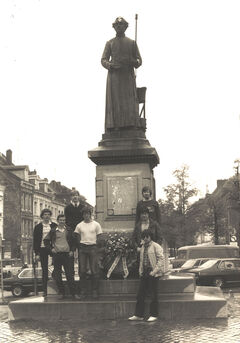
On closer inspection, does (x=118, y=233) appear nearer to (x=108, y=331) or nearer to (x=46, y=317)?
(x=46, y=317)

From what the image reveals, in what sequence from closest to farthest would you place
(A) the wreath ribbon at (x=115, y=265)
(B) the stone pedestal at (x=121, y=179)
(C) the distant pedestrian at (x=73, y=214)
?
(A) the wreath ribbon at (x=115, y=265) → (C) the distant pedestrian at (x=73, y=214) → (B) the stone pedestal at (x=121, y=179)

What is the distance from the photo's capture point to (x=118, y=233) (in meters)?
12.1

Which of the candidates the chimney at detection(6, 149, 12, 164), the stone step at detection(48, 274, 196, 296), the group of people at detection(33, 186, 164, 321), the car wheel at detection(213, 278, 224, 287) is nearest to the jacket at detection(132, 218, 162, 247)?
the group of people at detection(33, 186, 164, 321)

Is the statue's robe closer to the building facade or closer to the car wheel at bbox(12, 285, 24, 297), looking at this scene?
the car wheel at bbox(12, 285, 24, 297)

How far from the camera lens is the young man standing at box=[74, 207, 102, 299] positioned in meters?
11.0

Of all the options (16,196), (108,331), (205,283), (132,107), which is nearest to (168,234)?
(16,196)

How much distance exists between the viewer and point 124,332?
874 cm

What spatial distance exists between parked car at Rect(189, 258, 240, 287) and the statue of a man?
15.1 metres

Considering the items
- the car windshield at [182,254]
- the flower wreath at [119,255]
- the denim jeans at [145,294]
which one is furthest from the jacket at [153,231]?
the car windshield at [182,254]

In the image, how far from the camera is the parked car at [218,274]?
2655 centimetres

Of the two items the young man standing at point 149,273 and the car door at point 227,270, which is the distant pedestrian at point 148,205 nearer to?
the young man standing at point 149,273

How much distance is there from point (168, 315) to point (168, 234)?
4563cm

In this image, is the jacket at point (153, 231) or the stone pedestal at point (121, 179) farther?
the stone pedestal at point (121, 179)

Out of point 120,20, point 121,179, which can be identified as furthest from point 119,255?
point 120,20
